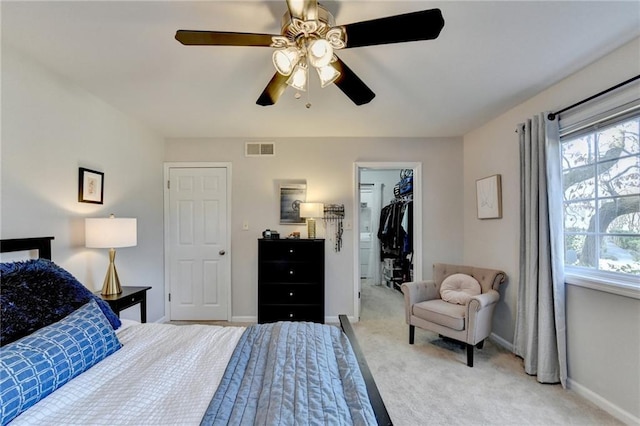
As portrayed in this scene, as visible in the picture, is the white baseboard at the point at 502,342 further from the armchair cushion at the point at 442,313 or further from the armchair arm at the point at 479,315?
the armchair cushion at the point at 442,313

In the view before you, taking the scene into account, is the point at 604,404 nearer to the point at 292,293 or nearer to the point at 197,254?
the point at 292,293

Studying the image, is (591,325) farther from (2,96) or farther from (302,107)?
(2,96)

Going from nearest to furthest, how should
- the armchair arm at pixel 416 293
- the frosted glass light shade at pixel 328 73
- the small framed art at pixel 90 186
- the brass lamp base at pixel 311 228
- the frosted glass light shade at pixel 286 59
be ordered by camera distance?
1. the frosted glass light shade at pixel 286 59
2. the frosted glass light shade at pixel 328 73
3. the small framed art at pixel 90 186
4. the armchair arm at pixel 416 293
5. the brass lamp base at pixel 311 228

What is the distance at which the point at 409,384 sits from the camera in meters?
2.30

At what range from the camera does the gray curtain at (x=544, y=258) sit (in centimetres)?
226

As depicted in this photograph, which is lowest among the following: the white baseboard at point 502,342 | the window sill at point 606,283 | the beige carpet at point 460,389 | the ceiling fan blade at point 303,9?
the beige carpet at point 460,389

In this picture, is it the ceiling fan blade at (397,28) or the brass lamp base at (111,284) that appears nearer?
the ceiling fan blade at (397,28)

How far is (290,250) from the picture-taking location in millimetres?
3438

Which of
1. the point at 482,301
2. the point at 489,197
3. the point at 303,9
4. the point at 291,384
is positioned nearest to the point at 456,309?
the point at 482,301

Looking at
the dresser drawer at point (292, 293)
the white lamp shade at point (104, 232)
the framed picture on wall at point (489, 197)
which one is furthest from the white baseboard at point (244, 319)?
the framed picture on wall at point (489, 197)

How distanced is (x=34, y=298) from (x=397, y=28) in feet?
7.19

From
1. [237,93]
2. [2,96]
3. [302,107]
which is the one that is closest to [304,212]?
[302,107]

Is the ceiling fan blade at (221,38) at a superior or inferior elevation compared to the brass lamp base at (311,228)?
superior

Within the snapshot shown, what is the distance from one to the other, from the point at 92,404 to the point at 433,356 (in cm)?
263
